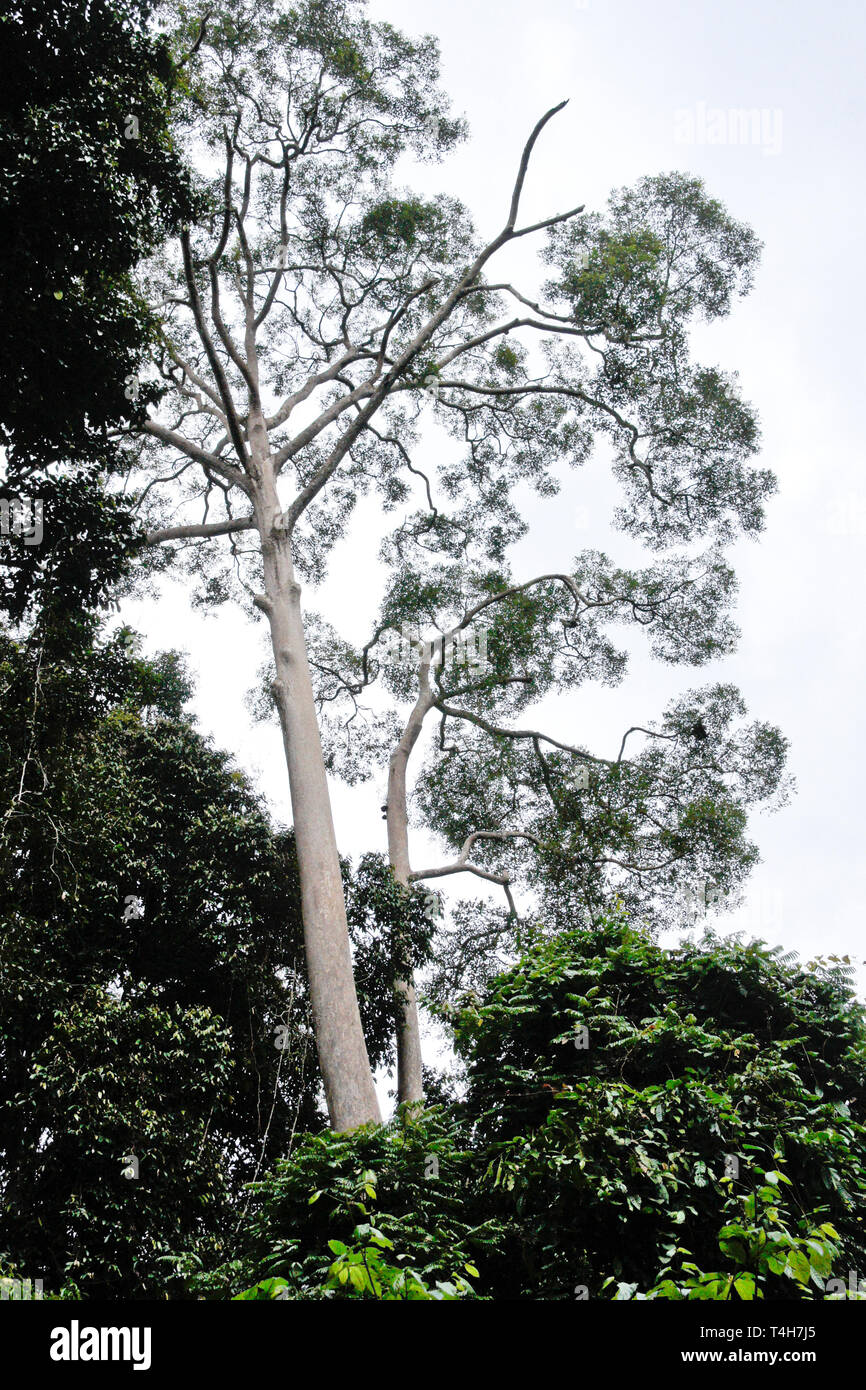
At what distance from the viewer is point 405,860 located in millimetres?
11672

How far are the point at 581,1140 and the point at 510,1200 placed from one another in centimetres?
59

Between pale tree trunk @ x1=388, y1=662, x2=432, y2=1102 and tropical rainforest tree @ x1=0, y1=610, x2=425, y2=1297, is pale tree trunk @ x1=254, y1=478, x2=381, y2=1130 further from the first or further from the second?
pale tree trunk @ x1=388, y1=662, x2=432, y2=1102

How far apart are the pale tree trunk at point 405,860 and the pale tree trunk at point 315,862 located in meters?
2.01

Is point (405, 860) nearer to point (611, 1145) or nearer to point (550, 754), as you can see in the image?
point (550, 754)

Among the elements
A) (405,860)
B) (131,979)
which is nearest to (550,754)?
(405,860)

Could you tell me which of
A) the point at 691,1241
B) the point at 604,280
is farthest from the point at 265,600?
the point at 691,1241

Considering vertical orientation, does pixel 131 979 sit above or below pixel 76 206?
below

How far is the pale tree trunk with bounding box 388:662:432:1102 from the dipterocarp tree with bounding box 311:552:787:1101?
1.1 inches

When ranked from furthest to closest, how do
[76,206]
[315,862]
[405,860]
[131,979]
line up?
[405,860] < [131,979] < [315,862] < [76,206]

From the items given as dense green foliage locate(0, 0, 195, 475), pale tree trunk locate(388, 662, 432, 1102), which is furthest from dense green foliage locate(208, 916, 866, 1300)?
dense green foliage locate(0, 0, 195, 475)

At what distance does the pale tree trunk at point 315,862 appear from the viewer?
729 cm

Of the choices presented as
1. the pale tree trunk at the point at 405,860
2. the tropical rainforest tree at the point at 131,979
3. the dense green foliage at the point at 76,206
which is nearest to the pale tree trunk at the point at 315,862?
the tropical rainforest tree at the point at 131,979

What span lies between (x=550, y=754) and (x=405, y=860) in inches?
125

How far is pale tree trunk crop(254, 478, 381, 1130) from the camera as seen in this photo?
7.29m
